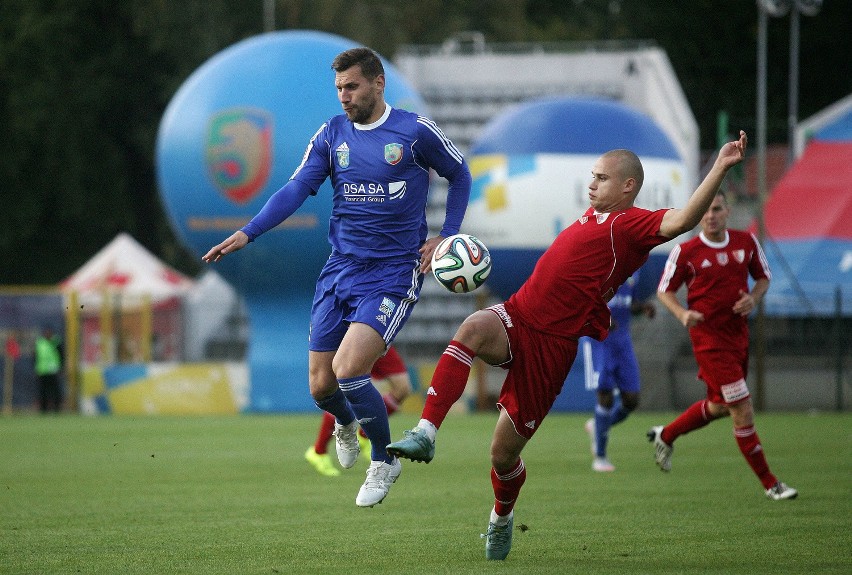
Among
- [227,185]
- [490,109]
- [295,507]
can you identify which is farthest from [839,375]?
[295,507]

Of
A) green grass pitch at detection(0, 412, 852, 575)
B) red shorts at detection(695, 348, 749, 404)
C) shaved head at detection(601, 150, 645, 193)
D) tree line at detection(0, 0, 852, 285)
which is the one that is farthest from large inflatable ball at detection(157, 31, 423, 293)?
tree line at detection(0, 0, 852, 285)

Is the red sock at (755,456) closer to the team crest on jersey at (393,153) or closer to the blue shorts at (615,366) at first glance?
the blue shorts at (615,366)

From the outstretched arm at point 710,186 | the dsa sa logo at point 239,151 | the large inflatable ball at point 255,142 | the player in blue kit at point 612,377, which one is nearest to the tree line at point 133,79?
the large inflatable ball at point 255,142

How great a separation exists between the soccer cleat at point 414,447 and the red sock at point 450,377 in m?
0.30

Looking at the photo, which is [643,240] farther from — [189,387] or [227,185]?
[189,387]

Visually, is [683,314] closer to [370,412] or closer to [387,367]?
[370,412]

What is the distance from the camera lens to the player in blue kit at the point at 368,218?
830cm

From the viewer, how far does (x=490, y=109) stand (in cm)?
3609

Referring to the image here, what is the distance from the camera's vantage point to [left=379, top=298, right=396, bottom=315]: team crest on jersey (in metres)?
8.33

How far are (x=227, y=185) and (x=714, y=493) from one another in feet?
46.2

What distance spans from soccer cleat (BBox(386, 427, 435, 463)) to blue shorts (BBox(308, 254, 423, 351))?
1545mm

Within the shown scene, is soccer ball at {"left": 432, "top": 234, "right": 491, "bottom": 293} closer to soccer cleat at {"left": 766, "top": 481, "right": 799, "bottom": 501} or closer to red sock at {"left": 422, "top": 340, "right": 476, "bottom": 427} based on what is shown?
red sock at {"left": 422, "top": 340, "right": 476, "bottom": 427}

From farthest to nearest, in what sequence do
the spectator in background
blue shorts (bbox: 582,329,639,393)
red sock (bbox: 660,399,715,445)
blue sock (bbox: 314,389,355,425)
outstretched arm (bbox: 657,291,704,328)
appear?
the spectator in background
blue shorts (bbox: 582,329,639,393)
red sock (bbox: 660,399,715,445)
outstretched arm (bbox: 657,291,704,328)
blue sock (bbox: 314,389,355,425)

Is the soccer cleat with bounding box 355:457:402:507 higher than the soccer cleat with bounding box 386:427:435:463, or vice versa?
the soccer cleat with bounding box 386:427:435:463
